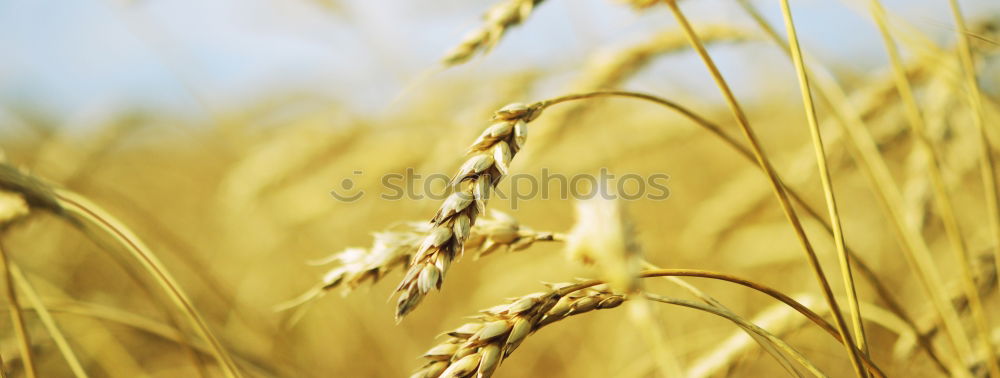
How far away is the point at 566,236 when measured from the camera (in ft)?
1.91

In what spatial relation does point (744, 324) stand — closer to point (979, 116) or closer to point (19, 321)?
point (979, 116)

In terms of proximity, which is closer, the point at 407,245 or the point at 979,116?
the point at 407,245

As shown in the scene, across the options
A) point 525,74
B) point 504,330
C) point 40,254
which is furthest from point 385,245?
point 40,254

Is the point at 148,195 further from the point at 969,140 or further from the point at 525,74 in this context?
the point at 969,140

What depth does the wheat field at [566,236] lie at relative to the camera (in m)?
0.55

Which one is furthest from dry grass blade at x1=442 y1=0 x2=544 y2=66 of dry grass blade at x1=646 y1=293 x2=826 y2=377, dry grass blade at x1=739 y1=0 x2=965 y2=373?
dry grass blade at x1=646 y1=293 x2=826 y2=377

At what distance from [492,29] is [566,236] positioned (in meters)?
0.33

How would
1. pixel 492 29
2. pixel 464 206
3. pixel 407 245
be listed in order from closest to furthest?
1. pixel 464 206
2. pixel 407 245
3. pixel 492 29

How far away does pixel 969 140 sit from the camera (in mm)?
1272

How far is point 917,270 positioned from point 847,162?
589 millimetres

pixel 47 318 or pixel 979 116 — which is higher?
pixel 47 318

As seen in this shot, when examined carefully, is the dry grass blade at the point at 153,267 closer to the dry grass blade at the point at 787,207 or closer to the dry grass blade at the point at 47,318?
the dry grass blade at the point at 47,318

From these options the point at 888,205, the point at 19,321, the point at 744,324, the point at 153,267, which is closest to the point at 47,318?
the point at 19,321

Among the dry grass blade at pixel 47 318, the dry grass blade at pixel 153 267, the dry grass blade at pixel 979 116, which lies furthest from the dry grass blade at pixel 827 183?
the dry grass blade at pixel 47 318
